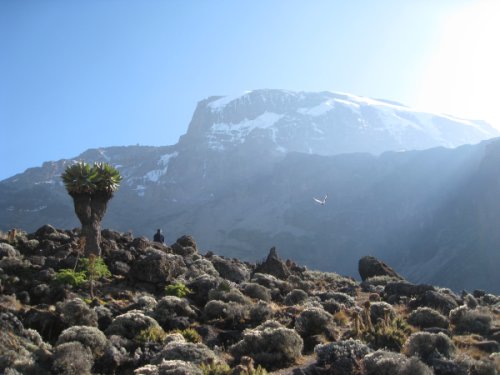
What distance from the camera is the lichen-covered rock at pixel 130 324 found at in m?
16.0

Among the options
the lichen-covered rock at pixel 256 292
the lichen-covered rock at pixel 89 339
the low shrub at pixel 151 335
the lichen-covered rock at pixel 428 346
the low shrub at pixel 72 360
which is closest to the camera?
the low shrub at pixel 72 360

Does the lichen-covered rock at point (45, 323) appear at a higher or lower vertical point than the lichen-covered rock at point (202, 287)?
higher

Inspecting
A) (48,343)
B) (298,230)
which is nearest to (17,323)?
(48,343)

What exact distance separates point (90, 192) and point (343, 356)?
15.8 m

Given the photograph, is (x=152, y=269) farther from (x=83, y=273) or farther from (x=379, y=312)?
(x=379, y=312)

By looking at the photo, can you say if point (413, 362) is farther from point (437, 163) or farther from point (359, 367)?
point (437, 163)

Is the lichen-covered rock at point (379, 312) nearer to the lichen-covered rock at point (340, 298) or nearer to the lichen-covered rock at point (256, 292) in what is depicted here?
the lichen-covered rock at point (340, 298)

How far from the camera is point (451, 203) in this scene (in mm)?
159125

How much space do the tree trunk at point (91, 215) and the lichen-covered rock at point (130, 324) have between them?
9.15m

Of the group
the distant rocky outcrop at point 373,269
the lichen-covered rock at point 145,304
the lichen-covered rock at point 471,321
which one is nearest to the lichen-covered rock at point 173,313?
the lichen-covered rock at point 145,304

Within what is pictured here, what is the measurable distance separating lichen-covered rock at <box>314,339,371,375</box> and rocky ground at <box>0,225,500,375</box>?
26mm

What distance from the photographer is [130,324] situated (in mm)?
16391

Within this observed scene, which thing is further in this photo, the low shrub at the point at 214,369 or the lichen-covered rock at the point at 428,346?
the lichen-covered rock at the point at 428,346

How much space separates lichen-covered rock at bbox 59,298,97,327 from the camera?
16.3 meters
